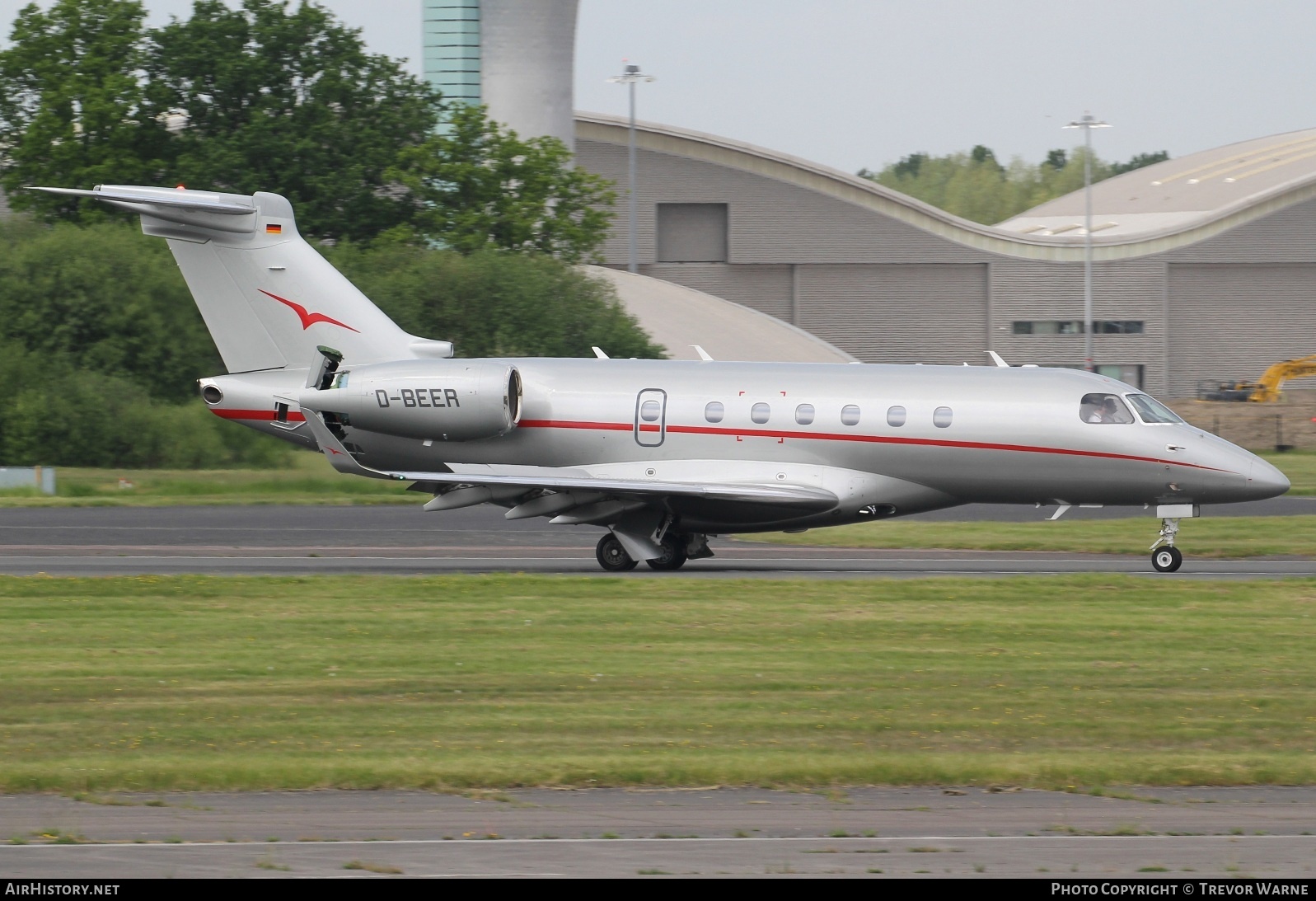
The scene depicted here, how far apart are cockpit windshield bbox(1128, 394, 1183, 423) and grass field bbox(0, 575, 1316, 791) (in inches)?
116

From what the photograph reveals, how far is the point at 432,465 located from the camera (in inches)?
977

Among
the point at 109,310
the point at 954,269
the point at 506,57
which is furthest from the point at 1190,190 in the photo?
the point at 109,310

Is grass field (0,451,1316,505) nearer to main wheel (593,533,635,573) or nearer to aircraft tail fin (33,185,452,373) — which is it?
aircraft tail fin (33,185,452,373)

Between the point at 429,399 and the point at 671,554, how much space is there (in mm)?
4241

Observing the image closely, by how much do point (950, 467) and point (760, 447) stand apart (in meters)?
2.73

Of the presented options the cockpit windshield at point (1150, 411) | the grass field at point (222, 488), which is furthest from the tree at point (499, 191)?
the cockpit windshield at point (1150, 411)

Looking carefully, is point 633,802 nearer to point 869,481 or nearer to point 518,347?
point 869,481

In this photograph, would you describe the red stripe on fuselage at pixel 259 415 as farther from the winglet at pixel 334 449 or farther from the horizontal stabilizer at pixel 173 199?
the horizontal stabilizer at pixel 173 199

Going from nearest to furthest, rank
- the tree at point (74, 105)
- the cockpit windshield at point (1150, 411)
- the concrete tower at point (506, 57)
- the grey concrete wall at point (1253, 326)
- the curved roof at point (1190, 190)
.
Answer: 1. the cockpit windshield at point (1150, 411)
2. the tree at point (74, 105)
3. the concrete tower at point (506, 57)
4. the grey concrete wall at point (1253, 326)
5. the curved roof at point (1190, 190)

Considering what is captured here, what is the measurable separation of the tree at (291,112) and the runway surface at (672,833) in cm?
5421

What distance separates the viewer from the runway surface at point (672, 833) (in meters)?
8.83

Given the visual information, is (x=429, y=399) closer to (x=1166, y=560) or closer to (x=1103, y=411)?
(x=1103, y=411)

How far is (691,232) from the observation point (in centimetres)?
8369

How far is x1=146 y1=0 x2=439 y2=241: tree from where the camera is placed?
63344mm
